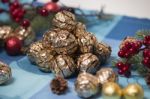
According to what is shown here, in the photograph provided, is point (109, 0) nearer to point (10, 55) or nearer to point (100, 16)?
point (100, 16)

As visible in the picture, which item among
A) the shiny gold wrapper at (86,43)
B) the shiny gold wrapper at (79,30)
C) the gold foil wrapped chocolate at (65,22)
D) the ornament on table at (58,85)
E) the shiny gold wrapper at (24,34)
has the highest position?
the gold foil wrapped chocolate at (65,22)

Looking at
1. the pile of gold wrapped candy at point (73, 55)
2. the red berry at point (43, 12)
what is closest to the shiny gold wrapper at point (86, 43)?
the pile of gold wrapped candy at point (73, 55)

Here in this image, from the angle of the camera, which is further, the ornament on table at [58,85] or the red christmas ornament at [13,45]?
the red christmas ornament at [13,45]

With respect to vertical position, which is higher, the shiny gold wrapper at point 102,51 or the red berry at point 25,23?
the red berry at point 25,23

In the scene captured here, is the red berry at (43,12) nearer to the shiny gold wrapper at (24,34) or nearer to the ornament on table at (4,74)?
the shiny gold wrapper at (24,34)

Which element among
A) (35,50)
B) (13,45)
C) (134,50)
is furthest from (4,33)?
(134,50)

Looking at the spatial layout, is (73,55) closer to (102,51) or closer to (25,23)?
(102,51)

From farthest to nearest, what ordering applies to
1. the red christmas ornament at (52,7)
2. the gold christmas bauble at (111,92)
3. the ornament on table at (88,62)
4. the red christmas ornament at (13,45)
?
1. the red christmas ornament at (52,7)
2. the red christmas ornament at (13,45)
3. the ornament on table at (88,62)
4. the gold christmas bauble at (111,92)

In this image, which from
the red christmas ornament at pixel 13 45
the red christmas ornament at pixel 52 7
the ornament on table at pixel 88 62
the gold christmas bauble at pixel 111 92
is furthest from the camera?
the red christmas ornament at pixel 52 7
